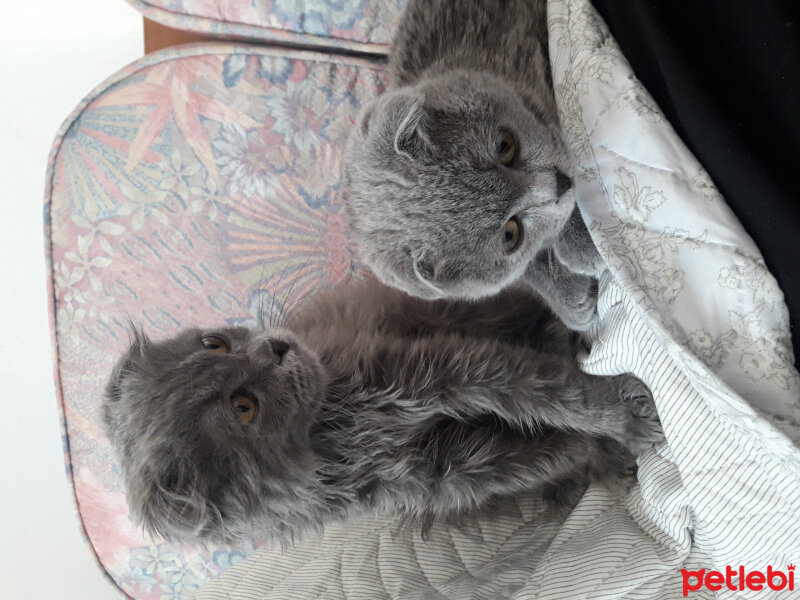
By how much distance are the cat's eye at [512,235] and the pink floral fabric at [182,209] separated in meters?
0.43

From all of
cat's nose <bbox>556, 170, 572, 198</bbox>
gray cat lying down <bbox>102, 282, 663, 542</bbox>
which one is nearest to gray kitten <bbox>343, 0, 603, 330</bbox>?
cat's nose <bbox>556, 170, 572, 198</bbox>

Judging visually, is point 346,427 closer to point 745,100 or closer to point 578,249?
point 578,249

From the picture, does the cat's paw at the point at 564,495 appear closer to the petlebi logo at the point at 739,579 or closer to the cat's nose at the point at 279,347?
the petlebi logo at the point at 739,579

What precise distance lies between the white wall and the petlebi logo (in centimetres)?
168

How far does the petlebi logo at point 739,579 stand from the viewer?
31.2 inches

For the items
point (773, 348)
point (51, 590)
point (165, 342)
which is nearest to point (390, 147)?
point (165, 342)

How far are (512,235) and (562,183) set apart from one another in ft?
0.38

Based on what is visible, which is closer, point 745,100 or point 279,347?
point 745,100

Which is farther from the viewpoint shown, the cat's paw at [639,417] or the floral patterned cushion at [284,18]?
the floral patterned cushion at [284,18]

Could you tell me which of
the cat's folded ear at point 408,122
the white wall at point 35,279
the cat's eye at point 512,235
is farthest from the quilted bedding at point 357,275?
the white wall at point 35,279

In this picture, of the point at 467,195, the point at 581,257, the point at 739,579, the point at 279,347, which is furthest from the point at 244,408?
the point at 739,579

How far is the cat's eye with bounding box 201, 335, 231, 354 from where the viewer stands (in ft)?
3.30

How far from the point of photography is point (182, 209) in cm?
128

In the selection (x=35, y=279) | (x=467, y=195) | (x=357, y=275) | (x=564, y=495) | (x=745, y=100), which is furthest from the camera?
(x=35, y=279)
